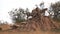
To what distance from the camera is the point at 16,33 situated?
2.97m

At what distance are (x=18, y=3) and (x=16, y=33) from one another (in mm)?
611

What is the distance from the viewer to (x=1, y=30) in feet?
9.98

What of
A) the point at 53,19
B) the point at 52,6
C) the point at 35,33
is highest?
the point at 52,6

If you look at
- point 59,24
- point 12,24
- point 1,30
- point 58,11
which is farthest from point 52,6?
point 1,30

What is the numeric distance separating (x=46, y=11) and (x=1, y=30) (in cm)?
95

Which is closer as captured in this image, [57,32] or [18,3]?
[57,32]

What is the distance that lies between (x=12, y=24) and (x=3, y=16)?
0.25 meters

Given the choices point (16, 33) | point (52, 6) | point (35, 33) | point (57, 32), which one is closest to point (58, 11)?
point (52, 6)

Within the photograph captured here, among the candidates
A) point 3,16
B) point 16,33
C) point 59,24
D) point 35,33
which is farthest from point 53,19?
point 3,16

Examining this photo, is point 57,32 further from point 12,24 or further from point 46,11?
point 12,24

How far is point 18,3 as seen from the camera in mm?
3146

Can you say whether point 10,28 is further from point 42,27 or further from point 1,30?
point 42,27

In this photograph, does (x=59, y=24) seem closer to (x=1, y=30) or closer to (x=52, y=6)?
(x=52, y=6)

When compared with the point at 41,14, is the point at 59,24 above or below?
below
